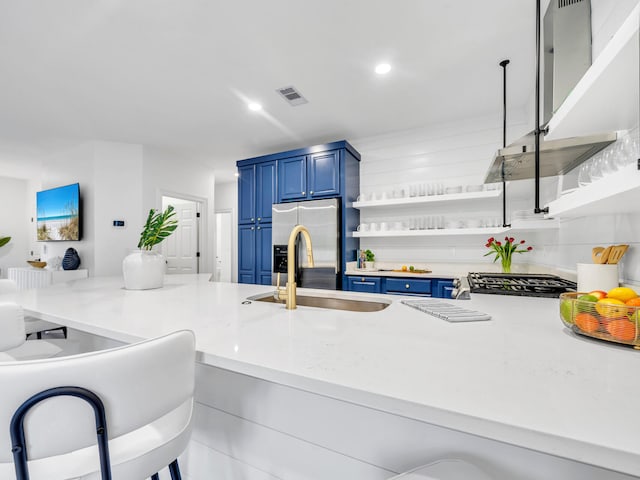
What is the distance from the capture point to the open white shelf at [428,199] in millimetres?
3092

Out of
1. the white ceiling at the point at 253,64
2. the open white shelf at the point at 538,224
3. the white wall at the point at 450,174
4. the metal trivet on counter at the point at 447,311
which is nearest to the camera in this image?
the metal trivet on counter at the point at 447,311

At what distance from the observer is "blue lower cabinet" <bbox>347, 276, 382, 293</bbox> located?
3330 mm

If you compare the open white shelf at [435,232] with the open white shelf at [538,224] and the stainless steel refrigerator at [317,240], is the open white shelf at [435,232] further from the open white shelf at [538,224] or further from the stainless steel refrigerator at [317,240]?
the open white shelf at [538,224]

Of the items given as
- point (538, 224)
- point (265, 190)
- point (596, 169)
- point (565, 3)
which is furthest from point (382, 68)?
point (265, 190)

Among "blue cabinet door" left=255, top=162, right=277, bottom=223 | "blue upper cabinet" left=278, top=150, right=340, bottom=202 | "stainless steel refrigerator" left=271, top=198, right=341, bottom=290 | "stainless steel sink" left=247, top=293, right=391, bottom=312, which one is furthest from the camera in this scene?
"blue cabinet door" left=255, top=162, right=277, bottom=223

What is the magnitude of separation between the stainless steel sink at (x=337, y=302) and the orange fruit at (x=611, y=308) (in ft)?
2.72

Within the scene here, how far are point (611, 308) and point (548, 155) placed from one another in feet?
4.09

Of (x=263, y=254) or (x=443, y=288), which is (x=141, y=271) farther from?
(x=443, y=288)

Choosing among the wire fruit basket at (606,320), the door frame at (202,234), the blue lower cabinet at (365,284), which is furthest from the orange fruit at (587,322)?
the door frame at (202,234)

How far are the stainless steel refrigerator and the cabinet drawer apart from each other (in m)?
0.66

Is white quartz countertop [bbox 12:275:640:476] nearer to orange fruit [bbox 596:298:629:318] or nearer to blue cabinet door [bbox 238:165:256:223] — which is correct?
orange fruit [bbox 596:298:629:318]

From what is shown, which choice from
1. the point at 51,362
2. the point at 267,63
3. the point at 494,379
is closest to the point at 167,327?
the point at 51,362

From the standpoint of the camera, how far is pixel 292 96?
2.98 metres

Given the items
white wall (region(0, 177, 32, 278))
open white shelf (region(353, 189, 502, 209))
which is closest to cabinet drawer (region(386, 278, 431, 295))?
open white shelf (region(353, 189, 502, 209))
